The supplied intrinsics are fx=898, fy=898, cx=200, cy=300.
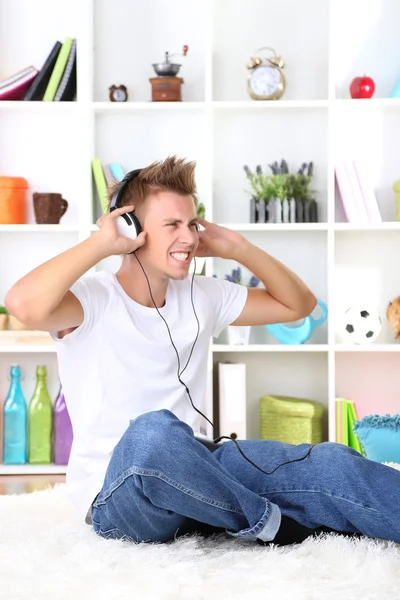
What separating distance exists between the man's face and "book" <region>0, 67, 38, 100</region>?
5.60 feet

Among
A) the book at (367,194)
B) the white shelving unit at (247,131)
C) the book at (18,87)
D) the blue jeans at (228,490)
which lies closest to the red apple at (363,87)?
the white shelving unit at (247,131)

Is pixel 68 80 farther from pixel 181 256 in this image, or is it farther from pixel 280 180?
pixel 181 256

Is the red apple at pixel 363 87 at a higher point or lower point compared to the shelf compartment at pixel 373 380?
higher

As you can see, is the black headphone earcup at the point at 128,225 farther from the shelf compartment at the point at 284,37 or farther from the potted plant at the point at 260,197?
the shelf compartment at the point at 284,37

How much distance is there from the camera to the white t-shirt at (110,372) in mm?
1882

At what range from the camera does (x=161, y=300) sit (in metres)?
2.07

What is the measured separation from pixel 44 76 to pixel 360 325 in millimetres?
1580

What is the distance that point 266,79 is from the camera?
3480 millimetres

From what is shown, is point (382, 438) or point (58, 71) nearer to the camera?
point (382, 438)

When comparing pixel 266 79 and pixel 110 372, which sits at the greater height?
pixel 266 79

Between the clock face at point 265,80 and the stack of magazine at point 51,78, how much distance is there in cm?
72

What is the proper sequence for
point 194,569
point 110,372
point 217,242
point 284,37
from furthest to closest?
point 284,37, point 217,242, point 110,372, point 194,569

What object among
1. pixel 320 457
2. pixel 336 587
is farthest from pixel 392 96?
pixel 336 587

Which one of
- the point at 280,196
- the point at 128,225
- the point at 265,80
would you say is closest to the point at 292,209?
the point at 280,196
